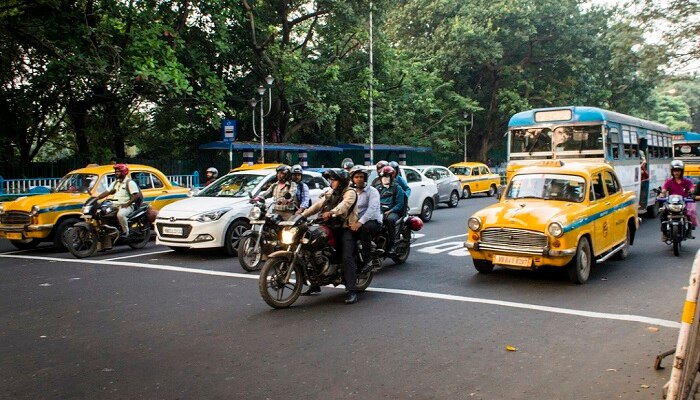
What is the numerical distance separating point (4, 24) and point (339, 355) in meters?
17.1

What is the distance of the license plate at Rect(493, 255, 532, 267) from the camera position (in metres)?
8.40

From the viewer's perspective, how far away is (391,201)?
10.3 meters

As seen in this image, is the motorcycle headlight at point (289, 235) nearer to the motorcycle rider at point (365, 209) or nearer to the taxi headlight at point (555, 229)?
the motorcycle rider at point (365, 209)

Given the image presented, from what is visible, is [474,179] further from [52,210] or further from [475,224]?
[52,210]

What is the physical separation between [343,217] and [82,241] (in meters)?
6.51

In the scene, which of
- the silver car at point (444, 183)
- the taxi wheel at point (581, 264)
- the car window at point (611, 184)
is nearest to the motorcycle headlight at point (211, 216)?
the taxi wheel at point (581, 264)

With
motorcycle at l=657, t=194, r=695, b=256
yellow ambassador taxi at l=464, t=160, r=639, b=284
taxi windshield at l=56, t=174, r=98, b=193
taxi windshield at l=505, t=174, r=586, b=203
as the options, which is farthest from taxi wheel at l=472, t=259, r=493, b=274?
taxi windshield at l=56, t=174, r=98, b=193

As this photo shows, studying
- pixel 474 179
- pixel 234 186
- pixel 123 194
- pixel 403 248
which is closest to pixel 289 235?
pixel 403 248

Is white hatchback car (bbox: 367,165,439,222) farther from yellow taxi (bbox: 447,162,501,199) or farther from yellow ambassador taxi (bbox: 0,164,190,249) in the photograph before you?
yellow taxi (bbox: 447,162,501,199)

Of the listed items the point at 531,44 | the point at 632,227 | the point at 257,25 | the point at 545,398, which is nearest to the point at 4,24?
the point at 257,25

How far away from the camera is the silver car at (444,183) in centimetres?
2173

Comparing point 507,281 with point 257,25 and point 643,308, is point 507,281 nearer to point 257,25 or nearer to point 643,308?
point 643,308

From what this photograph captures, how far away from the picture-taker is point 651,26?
2808cm

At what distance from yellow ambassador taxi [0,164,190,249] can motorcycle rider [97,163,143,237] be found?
90 centimetres
